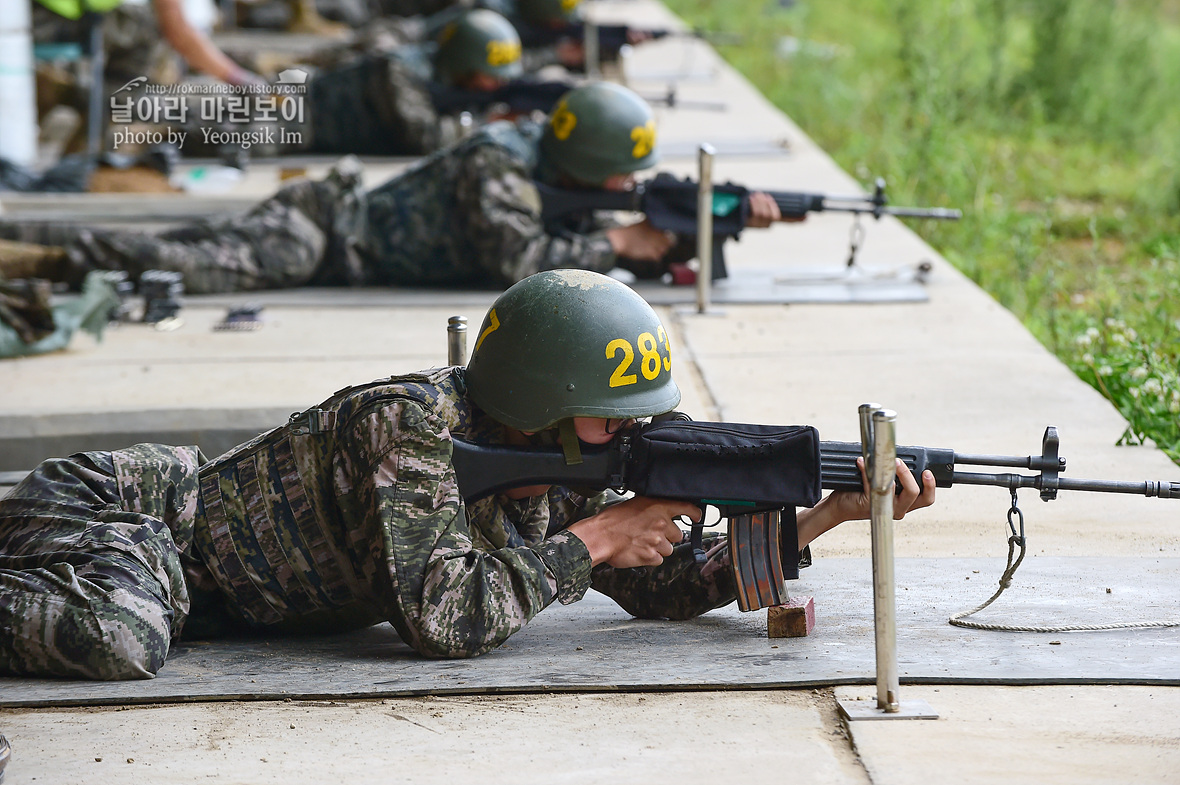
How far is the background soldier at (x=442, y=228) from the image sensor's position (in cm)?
624

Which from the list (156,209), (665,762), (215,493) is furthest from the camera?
(156,209)

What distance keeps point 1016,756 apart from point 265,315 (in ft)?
16.1

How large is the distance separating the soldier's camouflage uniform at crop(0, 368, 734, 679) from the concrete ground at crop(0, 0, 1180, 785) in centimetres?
20

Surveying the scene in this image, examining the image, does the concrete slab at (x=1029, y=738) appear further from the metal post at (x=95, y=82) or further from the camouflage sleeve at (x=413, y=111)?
the metal post at (x=95, y=82)

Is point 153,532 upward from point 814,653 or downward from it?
upward

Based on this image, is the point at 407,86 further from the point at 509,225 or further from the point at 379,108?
the point at 509,225

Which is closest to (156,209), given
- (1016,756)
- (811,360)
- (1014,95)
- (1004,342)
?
(811,360)

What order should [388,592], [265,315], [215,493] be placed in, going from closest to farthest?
1. [388,592]
2. [215,493]
3. [265,315]

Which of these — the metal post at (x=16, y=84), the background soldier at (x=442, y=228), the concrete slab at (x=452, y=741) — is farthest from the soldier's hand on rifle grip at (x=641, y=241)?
the metal post at (x=16, y=84)

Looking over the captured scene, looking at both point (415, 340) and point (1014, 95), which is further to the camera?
point (1014, 95)

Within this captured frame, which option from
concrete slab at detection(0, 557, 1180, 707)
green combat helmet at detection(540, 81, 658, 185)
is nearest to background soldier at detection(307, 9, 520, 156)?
green combat helmet at detection(540, 81, 658, 185)

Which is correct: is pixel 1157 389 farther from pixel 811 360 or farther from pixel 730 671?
pixel 730 671

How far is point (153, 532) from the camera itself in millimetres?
3086

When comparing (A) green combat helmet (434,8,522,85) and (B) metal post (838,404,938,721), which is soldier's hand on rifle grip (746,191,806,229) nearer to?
(A) green combat helmet (434,8,522,85)
